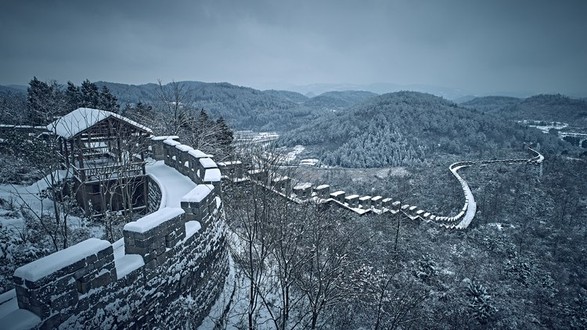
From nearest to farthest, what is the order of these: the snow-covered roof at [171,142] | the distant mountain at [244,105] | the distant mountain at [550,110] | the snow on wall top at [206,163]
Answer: the snow on wall top at [206,163] < the snow-covered roof at [171,142] < the distant mountain at [244,105] < the distant mountain at [550,110]

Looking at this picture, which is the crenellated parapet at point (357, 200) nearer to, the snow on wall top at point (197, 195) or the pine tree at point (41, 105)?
the snow on wall top at point (197, 195)

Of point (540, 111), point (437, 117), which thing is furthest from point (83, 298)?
→ point (540, 111)

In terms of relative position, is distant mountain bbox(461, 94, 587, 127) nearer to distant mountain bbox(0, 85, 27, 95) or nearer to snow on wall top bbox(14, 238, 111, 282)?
snow on wall top bbox(14, 238, 111, 282)

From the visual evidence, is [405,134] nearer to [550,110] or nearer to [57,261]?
[57,261]

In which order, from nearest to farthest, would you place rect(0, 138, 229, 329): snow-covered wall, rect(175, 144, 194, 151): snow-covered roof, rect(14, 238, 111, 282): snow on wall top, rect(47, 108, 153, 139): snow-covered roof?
rect(14, 238, 111, 282): snow on wall top, rect(0, 138, 229, 329): snow-covered wall, rect(47, 108, 153, 139): snow-covered roof, rect(175, 144, 194, 151): snow-covered roof

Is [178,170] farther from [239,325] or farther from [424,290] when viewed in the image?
[424,290]

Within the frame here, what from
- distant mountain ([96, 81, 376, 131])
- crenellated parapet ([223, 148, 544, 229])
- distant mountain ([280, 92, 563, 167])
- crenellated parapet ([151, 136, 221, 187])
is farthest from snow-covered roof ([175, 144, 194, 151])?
distant mountain ([96, 81, 376, 131])

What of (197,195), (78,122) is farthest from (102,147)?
(197,195)

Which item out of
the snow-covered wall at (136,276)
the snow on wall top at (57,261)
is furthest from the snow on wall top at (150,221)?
the snow on wall top at (57,261)
